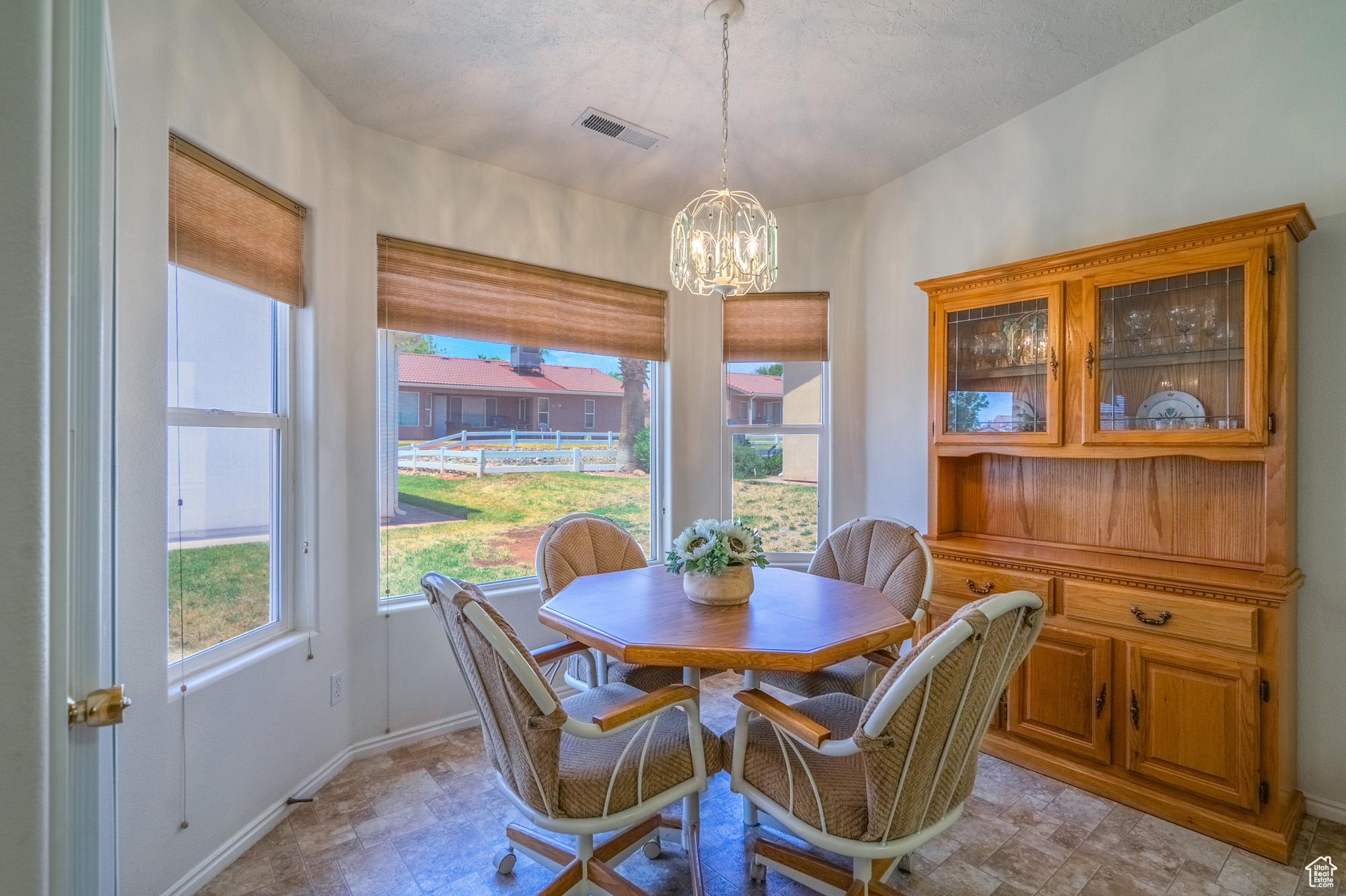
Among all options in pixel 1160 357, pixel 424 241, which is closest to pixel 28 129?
pixel 424 241

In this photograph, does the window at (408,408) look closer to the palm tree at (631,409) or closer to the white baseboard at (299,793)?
the palm tree at (631,409)

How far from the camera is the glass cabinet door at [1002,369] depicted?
2.63 meters

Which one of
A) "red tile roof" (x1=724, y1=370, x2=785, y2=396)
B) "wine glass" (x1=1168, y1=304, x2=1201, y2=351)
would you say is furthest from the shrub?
"wine glass" (x1=1168, y1=304, x2=1201, y2=351)

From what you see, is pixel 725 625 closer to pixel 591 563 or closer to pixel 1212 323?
pixel 591 563

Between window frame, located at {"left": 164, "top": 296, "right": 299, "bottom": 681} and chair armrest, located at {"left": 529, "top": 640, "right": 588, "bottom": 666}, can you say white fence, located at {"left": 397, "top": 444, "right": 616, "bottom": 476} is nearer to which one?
window frame, located at {"left": 164, "top": 296, "right": 299, "bottom": 681}

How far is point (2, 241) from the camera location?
0.62 metres

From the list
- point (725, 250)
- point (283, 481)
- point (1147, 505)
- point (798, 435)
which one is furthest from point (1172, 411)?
point (283, 481)

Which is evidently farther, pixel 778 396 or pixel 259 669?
pixel 778 396

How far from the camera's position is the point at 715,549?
6.88 ft

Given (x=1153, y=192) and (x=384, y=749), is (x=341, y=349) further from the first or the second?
(x=1153, y=192)

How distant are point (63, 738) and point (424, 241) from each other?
2.62 metres

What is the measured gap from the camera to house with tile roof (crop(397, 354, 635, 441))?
3.04 meters

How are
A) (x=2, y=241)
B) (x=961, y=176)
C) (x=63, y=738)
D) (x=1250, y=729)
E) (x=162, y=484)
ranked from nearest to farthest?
1. (x=2, y=241)
2. (x=63, y=738)
3. (x=162, y=484)
4. (x=1250, y=729)
5. (x=961, y=176)

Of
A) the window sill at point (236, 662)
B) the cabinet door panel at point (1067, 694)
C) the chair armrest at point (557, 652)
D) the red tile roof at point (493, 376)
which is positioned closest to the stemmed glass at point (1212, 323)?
the cabinet door panel at point (1067, 694)
